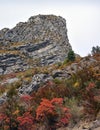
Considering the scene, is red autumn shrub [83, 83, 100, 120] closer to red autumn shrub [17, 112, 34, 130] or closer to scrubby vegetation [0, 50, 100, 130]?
scrubby vegetation [0, 50, 100, 130]

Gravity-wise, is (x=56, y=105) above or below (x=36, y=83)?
below

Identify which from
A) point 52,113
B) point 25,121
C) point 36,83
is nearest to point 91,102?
point 52,113

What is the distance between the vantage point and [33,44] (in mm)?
186250

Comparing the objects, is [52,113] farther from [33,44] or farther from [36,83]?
[33,44]

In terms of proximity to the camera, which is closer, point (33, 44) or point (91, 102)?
point (91, 102)

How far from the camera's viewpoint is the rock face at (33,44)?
179 metres

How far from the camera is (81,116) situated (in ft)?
287

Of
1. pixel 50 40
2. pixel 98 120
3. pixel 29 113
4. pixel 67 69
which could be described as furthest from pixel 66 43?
pixel 98 120

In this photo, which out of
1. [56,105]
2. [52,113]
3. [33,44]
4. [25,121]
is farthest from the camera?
[33,44]

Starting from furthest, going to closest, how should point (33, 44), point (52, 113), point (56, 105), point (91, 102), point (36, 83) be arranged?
1. point (33, 44)
2. point (36, 83)
3. point (56, 105)
4. point (52, 113)
5. point (91, 102)

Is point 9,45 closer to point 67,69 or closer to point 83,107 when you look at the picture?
point 67,69

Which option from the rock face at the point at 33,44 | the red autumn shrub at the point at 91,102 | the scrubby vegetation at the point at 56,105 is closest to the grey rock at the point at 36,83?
the scrubby vegetation at the point at 56,105

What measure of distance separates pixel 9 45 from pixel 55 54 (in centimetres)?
2250

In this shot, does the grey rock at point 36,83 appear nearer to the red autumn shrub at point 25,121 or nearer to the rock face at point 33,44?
the red autumn shrub at point 25,121
